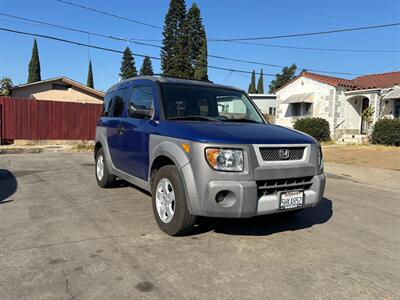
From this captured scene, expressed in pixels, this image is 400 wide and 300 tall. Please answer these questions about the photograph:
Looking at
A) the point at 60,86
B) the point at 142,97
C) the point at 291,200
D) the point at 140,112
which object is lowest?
the point at 291,200

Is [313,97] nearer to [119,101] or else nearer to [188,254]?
[119,101]

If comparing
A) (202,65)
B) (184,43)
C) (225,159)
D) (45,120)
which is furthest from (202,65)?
(225,159)

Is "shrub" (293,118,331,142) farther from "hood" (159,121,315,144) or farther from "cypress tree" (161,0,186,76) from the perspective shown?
"cypress tree" (161,0,186,76)

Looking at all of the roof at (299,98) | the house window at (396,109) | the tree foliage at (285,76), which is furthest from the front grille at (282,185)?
the tree foliage at (285,76)

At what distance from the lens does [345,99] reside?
2323cm

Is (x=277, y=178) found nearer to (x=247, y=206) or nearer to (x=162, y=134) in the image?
(x=247, y=206)

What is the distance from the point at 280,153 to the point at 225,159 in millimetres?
Answer: 716

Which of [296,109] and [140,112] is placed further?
[296,109]

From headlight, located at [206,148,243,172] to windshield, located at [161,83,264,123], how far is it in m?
1.09

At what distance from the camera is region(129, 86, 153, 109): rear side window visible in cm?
529

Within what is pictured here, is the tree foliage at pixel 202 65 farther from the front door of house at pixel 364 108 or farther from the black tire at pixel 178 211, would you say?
the black tire at pixel 178 211

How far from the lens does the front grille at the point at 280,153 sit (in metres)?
4.09

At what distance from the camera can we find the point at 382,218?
5.84 metres

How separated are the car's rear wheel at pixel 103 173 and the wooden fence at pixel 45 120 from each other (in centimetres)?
1289
